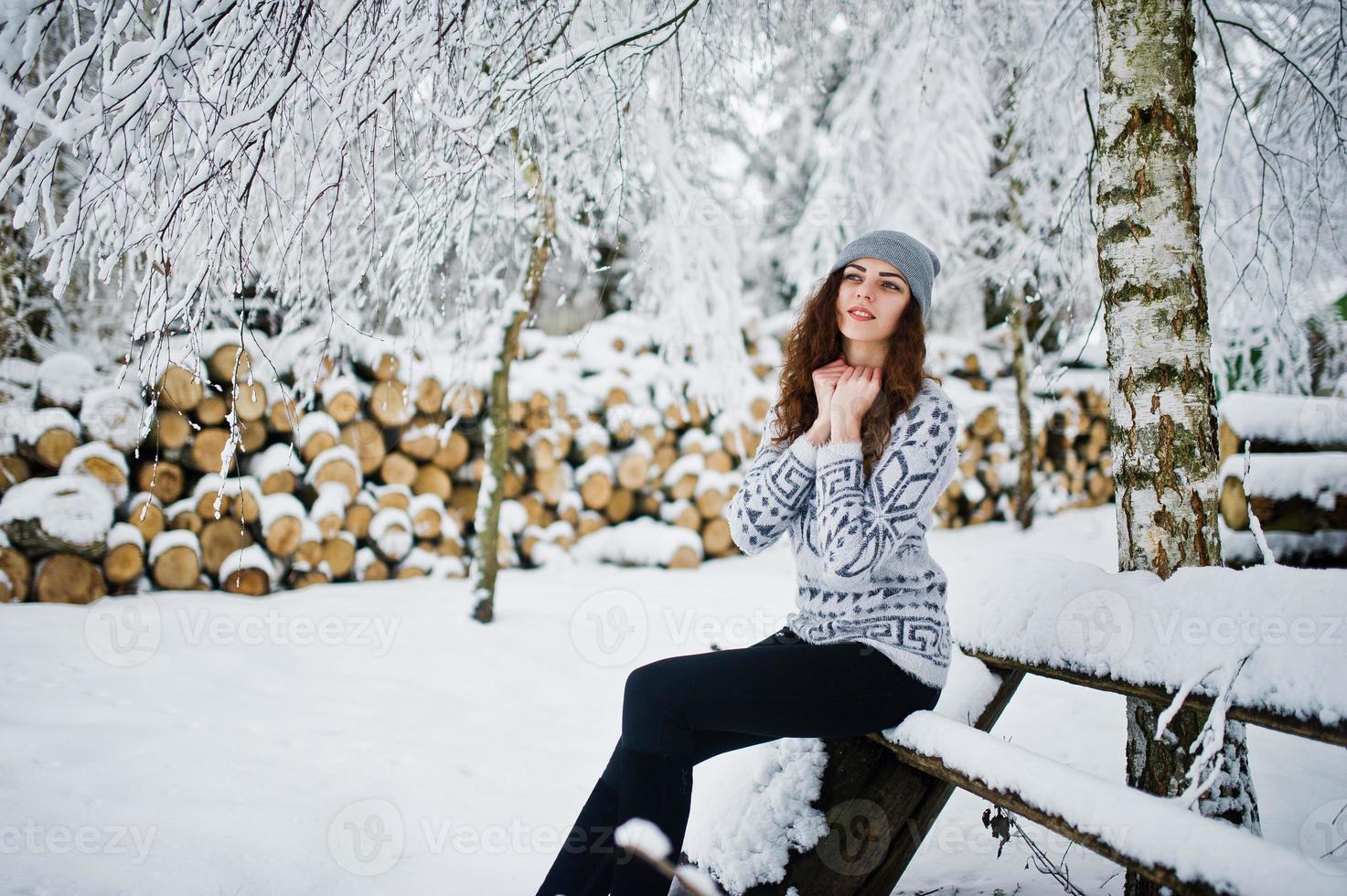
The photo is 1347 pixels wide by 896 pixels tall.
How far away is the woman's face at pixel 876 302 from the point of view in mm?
1874

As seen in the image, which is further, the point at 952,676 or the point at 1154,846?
the point at 952,676

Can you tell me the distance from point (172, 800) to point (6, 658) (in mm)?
1435

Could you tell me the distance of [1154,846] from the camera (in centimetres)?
101

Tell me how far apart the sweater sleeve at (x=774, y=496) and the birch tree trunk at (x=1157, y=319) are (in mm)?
812

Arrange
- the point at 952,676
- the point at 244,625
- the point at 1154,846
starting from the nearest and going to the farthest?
the point at 1154,846
the point at 952,676
the point at 244,625

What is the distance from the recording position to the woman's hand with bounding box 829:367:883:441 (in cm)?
175

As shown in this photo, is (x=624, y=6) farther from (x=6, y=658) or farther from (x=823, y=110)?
(x=823, y=110)

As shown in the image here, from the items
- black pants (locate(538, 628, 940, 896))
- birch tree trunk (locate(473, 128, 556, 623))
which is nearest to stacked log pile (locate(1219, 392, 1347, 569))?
black pants (locate(538, 628, 940, 896))

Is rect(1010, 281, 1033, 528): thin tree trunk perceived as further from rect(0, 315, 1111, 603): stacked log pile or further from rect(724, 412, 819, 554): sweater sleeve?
rect(724, 412, 819, 554): sweater sleeve

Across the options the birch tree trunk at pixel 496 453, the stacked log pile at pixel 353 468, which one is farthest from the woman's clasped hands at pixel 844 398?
the birch tree trunk at pixel 496 453

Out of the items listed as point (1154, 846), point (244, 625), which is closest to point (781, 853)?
point (1154, 846)

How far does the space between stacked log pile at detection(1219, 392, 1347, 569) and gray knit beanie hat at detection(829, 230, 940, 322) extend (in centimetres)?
305

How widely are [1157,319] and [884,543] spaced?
0.91 metres

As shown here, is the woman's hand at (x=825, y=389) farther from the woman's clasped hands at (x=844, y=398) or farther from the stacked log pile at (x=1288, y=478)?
the stacked log pile at (x=1288, y=478)
